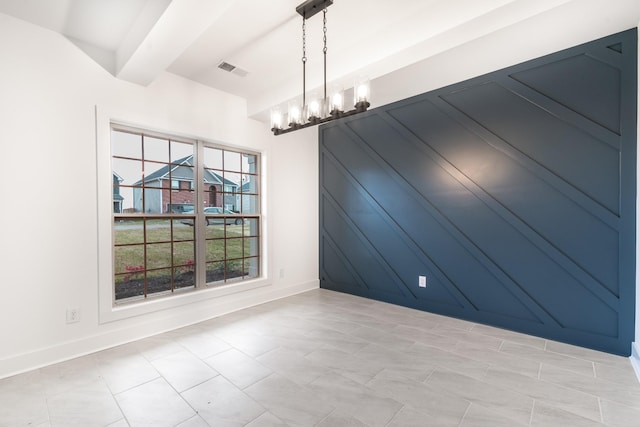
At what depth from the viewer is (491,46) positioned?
256 cm

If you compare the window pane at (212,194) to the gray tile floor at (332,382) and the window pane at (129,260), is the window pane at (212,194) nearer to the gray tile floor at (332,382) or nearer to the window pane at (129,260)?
the window pane at (129,260)

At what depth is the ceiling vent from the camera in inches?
120

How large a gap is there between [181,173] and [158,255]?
999mm

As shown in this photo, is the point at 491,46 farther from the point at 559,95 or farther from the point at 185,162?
the point at 185,162

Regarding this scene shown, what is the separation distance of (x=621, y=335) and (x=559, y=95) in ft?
7.36

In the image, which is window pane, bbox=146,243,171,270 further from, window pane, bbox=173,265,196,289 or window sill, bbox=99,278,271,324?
window sill, bbox=99,278,271,324

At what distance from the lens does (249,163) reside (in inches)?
163

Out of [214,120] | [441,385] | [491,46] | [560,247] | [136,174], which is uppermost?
[491,46]

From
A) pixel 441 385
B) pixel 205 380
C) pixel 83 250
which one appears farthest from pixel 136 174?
pixel 441 385

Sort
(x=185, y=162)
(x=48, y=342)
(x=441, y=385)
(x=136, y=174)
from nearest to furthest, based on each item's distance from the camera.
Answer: (x=441, y=385)
(x=48, y=342)
(x=136, y=174)
(x=185, y=162)

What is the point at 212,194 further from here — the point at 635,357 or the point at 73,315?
the point at 635,357

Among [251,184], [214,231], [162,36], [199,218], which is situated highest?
[162,36]

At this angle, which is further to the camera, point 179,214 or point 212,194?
point 212,194

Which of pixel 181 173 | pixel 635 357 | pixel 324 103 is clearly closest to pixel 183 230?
pixel 181 173
